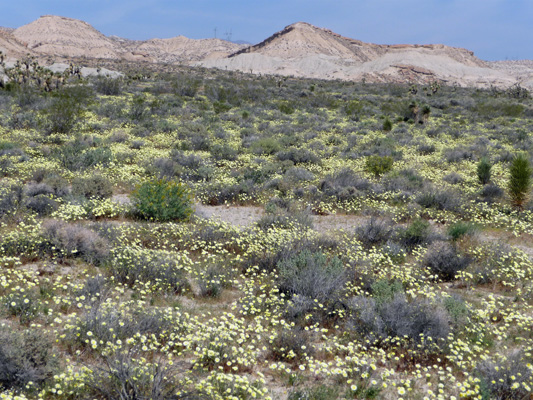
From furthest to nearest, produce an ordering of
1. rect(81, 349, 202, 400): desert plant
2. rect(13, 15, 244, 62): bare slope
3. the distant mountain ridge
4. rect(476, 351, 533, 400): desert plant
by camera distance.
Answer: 1. rect(13, 15, 244, 62): bare slope
2. the distant mountain ridge
3. rect(476, 351, 533, 400): desert plant
4. rect(81, 349, 202, 400): desert plant

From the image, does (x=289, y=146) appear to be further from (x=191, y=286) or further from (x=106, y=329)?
(x=106, y=329)

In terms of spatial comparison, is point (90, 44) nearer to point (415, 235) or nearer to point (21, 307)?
point (415, 235)

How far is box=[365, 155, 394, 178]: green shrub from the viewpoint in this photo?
1584 cm

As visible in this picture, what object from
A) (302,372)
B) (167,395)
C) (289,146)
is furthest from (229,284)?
(289,146)

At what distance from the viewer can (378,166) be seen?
15836mm

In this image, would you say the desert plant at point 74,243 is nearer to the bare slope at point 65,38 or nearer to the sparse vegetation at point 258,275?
the sparse vegetation at point 258,275

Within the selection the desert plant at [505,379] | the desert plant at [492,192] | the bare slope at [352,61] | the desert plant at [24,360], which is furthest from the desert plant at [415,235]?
the bare slope at [352,61]

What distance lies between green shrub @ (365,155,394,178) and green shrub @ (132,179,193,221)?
8950 mm

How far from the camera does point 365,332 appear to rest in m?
5.51

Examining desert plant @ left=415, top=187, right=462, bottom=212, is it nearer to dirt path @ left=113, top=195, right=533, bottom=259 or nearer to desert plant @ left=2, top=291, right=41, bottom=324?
dirt path @ left=113, top=195, right=533, bottom=259

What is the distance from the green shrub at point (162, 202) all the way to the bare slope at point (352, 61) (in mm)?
79633

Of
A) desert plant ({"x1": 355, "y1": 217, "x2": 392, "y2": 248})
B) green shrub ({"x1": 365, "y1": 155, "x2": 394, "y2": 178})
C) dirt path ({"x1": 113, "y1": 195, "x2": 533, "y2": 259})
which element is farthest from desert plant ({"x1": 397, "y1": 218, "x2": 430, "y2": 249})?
green shrub ({"x1": 365, "y1": 155, "x2": 394, "y2": 178})

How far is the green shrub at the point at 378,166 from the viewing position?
52.0ft

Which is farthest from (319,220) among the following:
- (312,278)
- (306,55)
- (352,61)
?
(306,55)
